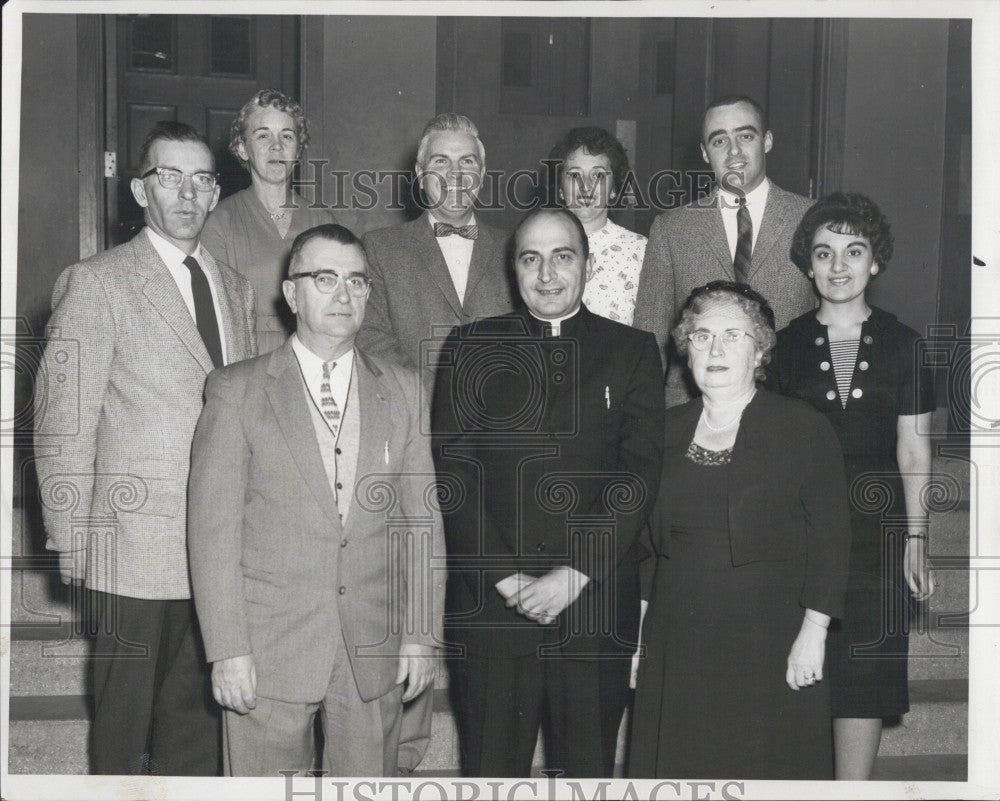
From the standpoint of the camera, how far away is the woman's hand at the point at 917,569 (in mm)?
3199

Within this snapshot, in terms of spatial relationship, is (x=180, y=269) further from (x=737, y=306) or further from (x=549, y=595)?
(x=737, y=306)

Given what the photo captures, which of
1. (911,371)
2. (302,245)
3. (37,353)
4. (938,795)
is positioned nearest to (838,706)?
(938,795)

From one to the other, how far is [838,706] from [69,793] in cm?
234

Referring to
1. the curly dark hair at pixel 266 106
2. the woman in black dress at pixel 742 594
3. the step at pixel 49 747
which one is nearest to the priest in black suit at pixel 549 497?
the woman in black dress at pixel 742 594

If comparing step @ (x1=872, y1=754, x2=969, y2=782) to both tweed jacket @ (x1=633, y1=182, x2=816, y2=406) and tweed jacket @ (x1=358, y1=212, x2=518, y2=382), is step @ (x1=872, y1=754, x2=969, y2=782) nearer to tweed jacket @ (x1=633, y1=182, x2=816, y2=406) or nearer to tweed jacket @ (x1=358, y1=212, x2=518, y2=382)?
tweed jacket @ (x1=633, y1=182, x2=816, y2=406)

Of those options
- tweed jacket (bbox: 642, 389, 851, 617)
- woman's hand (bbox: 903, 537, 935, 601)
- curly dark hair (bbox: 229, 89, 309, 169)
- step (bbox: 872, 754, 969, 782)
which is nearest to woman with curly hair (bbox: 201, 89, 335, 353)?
curly dark hair (bbox: 229, 89, 309, 169)

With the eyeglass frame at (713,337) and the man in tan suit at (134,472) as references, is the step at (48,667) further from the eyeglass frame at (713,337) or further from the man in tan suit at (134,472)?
the eyeglass frame at (713,337)

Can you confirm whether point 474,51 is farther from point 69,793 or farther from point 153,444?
point 69,793

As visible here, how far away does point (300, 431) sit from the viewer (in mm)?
2805

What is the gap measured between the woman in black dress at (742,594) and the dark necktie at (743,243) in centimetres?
40

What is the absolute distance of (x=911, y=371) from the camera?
3172 mm

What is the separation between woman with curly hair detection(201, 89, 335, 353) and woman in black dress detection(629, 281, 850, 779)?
1.37m

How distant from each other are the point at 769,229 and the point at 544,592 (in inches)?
54.8

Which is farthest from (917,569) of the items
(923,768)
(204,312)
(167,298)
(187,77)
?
(187,77)
